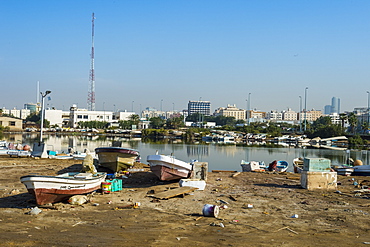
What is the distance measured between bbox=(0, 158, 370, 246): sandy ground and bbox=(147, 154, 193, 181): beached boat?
0.83m

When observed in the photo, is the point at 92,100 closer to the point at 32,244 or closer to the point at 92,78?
the point at 92,78

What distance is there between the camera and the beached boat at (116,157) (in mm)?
19047

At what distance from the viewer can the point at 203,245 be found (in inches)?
313

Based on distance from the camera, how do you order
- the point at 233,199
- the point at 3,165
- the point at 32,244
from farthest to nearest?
1. the point at 3,165
2. the point at 233,199
3. the point at 32,244

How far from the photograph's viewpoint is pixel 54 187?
11.1 metres

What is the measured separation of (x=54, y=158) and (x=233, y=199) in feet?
51.6

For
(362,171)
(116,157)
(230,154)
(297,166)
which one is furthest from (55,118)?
(362,171)

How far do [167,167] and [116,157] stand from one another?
13.9ft

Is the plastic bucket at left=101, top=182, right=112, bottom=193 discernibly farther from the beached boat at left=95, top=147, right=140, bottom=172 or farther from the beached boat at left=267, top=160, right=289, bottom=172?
the beached boat at left=267, top=160, right=289, bottom=172

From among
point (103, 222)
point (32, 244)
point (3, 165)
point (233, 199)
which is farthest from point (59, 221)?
point (3, 165)

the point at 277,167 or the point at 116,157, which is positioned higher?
the point at 116,157

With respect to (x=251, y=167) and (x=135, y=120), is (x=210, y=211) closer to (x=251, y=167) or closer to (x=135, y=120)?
(x=251, y=167)

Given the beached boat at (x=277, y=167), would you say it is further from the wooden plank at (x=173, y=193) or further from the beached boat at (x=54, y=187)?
the beached boat at (x=54, y=187)

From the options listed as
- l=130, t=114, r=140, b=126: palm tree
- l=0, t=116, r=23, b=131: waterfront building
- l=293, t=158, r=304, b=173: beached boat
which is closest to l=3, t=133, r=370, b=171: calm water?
l=293, t=158, r=304, b=173: beached boat
